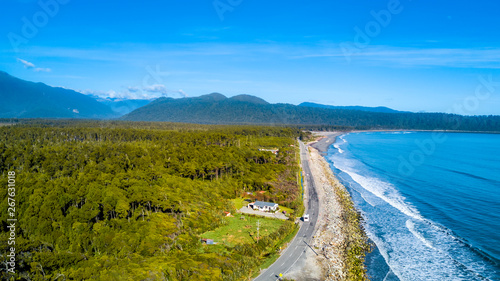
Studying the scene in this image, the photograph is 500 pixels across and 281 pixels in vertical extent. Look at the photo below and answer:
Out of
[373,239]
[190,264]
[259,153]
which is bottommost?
[373,239]

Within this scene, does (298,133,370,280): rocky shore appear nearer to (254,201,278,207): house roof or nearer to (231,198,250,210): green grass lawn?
Answer: (254,201,278,207): house roof

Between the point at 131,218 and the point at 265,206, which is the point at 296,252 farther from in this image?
the point at 131,218

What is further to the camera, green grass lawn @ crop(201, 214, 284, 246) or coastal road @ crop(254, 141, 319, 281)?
green grass lawn @ crop(201, 214, 284, 246)

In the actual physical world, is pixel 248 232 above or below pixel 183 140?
below

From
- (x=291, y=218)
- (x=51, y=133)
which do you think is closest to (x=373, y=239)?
(x=291, y=218)

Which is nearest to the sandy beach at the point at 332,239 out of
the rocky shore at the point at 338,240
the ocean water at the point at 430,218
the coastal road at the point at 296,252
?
the rocky shore at the point at 338,240

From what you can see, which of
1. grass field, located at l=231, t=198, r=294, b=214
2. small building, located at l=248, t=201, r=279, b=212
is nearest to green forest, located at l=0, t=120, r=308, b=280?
grass field, located at l=231, t=198, r=294, b=214

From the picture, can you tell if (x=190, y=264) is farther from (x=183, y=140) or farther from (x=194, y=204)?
(x=183, y=140)
